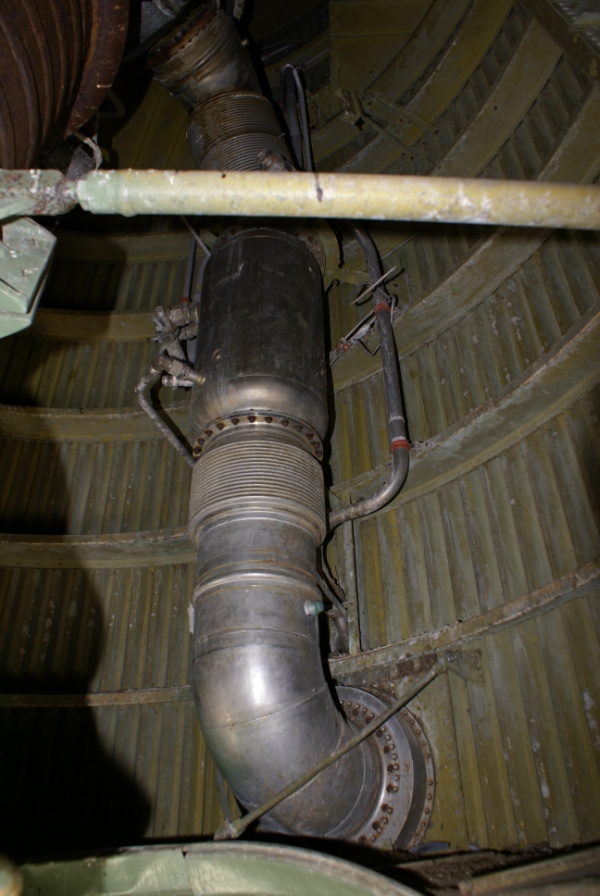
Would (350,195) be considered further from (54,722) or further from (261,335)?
(54,722)

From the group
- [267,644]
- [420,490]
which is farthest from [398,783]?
[420,490]

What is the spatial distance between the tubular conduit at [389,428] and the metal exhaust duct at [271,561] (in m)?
0.42

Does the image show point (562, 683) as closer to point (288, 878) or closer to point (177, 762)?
point (288, 878)

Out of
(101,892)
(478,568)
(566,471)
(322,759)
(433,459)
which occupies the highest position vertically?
(433,459)

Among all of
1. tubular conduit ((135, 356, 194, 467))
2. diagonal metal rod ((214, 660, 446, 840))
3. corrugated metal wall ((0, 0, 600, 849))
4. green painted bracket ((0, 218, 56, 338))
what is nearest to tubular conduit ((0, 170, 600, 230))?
green painted bracket ((0, 218, 56, 338))

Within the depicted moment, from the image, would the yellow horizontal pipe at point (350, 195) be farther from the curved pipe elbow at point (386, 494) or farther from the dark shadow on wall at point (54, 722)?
the dark shadow on wall at point (54, 722)

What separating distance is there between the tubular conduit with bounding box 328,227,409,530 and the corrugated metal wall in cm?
17

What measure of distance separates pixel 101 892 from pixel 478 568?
2276 millimetres

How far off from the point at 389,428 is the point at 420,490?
1.53 feet

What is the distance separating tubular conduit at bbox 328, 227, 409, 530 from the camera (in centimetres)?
335

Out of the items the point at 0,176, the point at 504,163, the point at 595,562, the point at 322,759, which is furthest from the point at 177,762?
the point at 504,163

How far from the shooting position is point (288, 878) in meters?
1.57

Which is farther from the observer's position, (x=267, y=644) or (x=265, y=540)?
(x=265, y=540)

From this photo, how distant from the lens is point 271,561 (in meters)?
2.69
